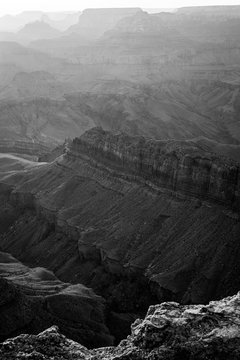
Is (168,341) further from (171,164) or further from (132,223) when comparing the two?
(171,164)

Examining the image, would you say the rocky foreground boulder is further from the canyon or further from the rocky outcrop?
the rocky outcrop

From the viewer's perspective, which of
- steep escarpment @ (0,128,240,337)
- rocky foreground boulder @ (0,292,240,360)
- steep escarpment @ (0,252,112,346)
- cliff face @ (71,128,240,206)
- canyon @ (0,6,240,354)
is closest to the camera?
rocky foreground boulder @ (0,292,240,360)

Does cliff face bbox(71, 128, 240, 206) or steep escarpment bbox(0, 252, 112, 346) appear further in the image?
cliff face bbox(71, 128, 240, 206)

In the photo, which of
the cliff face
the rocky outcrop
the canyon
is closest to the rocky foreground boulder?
the canyon

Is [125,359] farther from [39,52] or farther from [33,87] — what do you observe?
[39,52]

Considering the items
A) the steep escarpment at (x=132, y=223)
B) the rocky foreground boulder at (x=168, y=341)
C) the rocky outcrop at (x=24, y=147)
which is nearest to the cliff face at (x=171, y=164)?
the steep escarpment at (x=132, y=223)

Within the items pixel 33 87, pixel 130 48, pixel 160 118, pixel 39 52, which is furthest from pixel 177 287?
pixel 39 52
